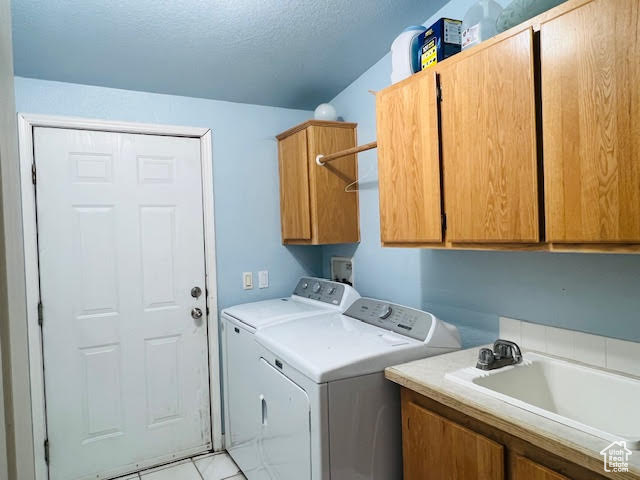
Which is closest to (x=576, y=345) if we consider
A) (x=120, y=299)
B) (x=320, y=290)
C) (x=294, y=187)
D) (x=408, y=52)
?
(x=408, y=52)

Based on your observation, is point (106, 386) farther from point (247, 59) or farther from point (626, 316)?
point (626, 316)

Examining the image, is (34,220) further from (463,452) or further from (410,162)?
(463,452)

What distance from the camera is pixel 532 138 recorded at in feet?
3.72

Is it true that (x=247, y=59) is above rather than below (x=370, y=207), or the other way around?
above

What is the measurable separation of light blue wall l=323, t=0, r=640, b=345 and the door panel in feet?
2.79

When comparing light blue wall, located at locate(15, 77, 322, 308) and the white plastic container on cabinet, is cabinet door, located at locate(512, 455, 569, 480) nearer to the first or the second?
the white plastic container on cabinet

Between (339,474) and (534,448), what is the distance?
0.71 metres

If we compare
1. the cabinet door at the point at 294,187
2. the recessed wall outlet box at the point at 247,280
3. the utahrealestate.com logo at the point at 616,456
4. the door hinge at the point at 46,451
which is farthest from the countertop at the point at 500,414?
the door hinge at the point at 46,451

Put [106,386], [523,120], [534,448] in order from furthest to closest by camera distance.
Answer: [106,386], [523,120], [534,448]

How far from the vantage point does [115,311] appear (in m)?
2.31

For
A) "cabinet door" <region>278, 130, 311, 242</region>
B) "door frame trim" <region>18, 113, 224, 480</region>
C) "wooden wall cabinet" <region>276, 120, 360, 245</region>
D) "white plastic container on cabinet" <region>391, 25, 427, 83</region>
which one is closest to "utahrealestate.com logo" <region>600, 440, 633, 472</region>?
"white plastic container on cabinet" <region>391, 25, 427, 83</region>

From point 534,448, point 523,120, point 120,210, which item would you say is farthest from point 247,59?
point 534,448

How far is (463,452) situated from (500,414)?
23cm

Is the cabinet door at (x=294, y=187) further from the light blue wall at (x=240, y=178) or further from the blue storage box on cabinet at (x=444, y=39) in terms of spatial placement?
the blue storage box on cabinet at (x=444, y=39)
